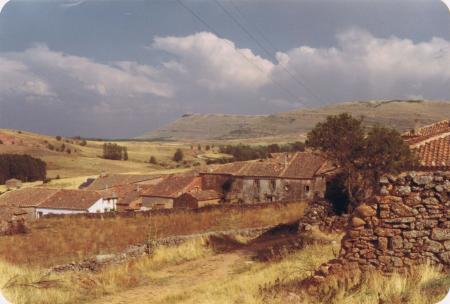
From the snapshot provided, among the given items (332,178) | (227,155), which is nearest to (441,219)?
(332,178)

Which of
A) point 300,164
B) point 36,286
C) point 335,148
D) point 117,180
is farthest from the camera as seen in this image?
point 117,180

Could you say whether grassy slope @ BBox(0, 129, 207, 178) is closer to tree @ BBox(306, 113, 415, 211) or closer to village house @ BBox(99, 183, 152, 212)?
village house @ BBox(99, 183, 152, 212)

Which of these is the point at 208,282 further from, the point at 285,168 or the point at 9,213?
the point at 285,168

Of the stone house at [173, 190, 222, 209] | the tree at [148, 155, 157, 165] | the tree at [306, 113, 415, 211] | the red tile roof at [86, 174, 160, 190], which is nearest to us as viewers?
the tree at [306, 113, 415, 211]

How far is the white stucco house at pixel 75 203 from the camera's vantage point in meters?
52.5

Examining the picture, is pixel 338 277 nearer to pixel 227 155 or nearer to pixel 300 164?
pixel 300 164

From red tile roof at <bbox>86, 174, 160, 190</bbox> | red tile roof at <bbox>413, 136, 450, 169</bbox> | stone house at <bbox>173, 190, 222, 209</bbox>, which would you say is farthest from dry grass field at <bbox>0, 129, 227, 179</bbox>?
red tile roof at <bbox>413, 136, 450, 169</bbox>

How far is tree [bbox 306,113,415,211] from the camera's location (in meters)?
19.8

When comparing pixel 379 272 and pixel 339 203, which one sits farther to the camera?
pixel 339 203

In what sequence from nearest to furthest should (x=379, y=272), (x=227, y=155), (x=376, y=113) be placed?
(x=379, y=272), (x=227, y=155), (x=376, y=113)

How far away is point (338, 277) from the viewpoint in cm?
769

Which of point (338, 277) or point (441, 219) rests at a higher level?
point (441, 219)

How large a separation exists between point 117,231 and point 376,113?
600 feet

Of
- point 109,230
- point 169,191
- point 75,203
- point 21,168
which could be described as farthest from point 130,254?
point 21,168
